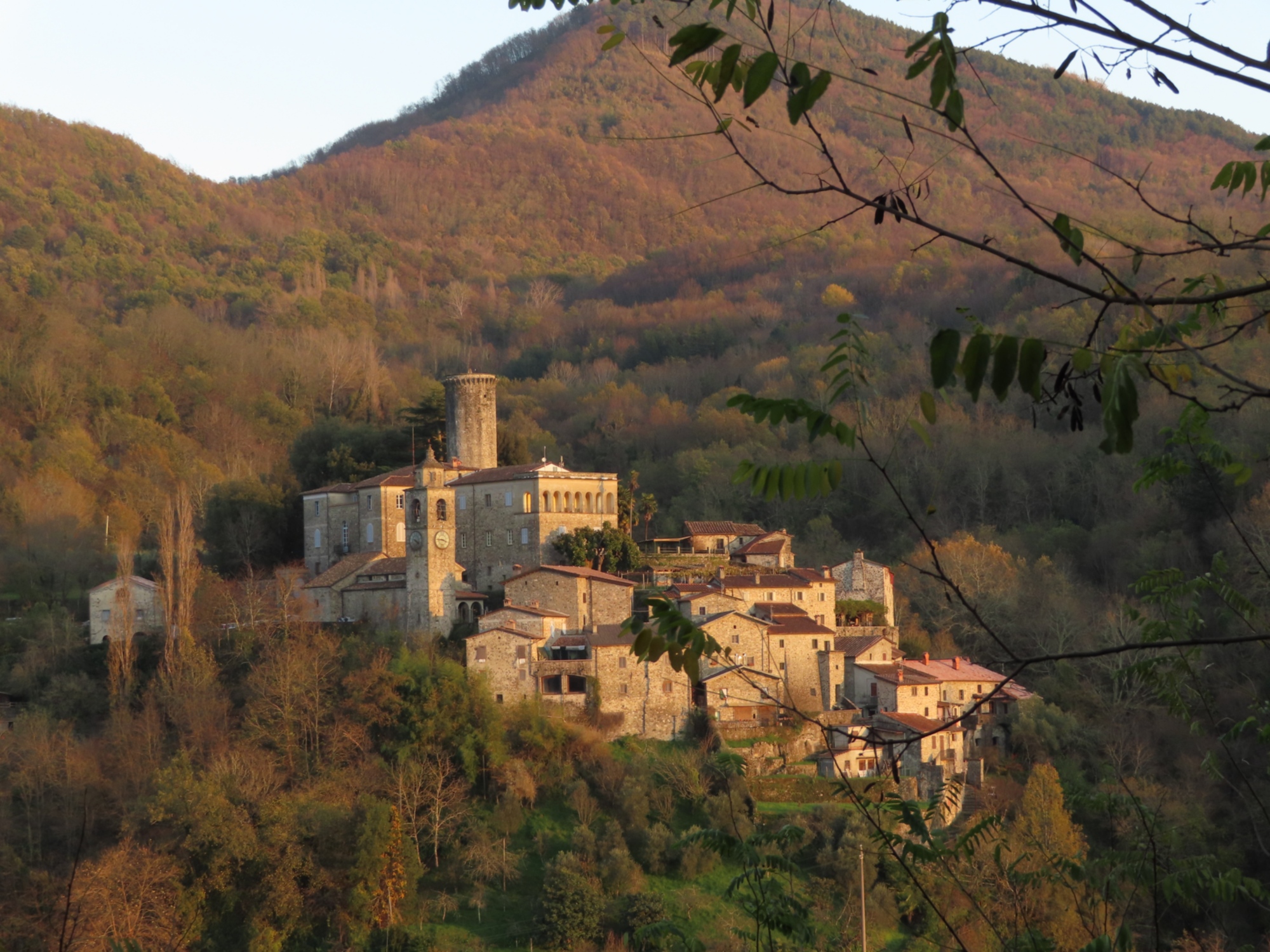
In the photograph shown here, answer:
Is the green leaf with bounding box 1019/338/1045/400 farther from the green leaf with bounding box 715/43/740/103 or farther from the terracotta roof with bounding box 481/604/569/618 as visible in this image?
the terracotta roof with bounding box 481/604/569/618

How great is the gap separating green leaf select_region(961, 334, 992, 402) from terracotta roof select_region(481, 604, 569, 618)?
90.2 feet

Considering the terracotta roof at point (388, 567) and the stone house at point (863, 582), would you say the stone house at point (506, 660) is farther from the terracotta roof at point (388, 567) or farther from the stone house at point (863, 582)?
the stone house at point (863, 582)

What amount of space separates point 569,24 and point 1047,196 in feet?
294

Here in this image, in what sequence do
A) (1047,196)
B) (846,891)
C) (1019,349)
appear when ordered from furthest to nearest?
1. (1047,196)
2. (846,891)
3. (1019,349)

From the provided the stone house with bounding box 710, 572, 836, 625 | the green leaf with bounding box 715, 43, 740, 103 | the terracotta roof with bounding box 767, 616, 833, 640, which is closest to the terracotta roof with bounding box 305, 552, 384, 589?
the stone house with bounding box 710, 572, 836, 625

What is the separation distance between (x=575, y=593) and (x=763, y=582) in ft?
18.5

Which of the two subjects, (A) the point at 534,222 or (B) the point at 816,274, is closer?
(B) the point at 816,274

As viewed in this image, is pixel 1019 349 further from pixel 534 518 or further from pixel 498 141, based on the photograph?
pixel 498 141

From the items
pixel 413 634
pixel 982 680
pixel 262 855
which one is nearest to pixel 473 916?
pixel 262 855

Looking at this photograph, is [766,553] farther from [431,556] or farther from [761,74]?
[761,74]

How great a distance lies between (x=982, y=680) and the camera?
32.7 meters

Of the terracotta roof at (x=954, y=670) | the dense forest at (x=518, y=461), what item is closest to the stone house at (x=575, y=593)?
the dense forest at (x=518, y=461)

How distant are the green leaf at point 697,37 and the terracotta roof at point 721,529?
34.8 meters

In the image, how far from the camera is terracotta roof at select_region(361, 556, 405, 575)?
32.4 m
